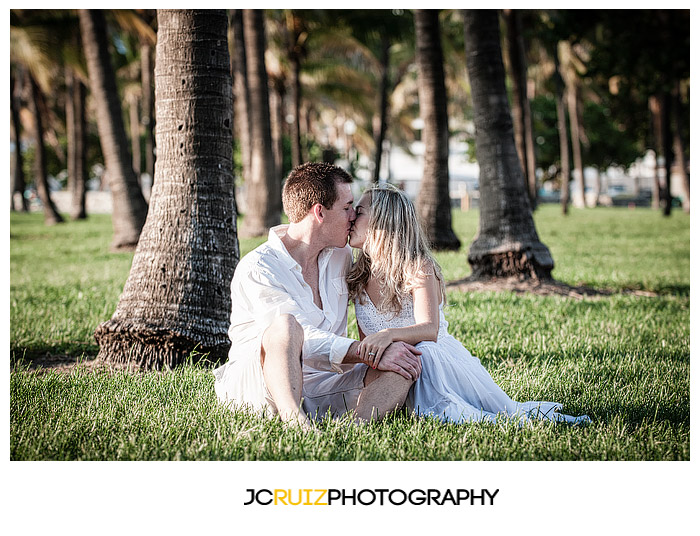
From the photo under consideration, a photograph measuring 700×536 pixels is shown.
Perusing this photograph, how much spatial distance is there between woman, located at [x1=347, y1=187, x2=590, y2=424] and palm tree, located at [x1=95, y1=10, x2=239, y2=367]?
150 cm

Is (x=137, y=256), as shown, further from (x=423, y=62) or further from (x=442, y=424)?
(x=423, y=62)

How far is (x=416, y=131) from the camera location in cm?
5488

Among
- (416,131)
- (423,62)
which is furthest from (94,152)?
(423,62)

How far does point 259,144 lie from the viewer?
48.4 feet

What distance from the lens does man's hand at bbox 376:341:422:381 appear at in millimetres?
3471

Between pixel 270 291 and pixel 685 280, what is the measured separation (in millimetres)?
7882

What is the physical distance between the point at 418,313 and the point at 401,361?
0.37 m

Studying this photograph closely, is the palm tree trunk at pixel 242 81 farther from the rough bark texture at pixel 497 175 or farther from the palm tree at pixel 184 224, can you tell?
the palm tree at pixel 184 224

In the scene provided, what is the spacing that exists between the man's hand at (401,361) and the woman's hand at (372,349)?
0.09ft

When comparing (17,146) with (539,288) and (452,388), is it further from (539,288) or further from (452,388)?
(452,388)

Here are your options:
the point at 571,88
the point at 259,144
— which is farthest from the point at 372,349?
the point at 571,88

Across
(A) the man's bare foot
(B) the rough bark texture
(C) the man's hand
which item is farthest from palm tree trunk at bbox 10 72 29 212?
(C) the man's hand

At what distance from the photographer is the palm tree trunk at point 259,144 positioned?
14.3 m

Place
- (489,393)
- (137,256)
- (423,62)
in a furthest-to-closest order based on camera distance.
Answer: (423,62) < (137,256) < (489,393)
